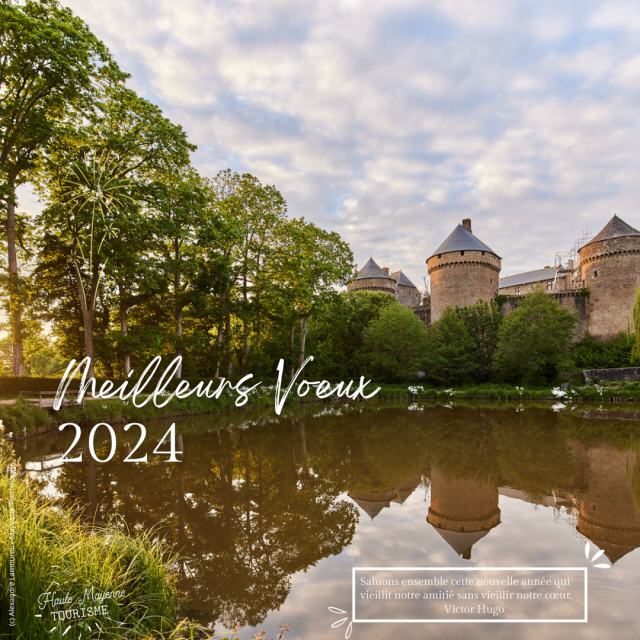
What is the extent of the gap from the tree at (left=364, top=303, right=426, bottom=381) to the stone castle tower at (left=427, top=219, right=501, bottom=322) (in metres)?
8.27

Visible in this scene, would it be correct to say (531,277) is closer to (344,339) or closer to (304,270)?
(344,339)

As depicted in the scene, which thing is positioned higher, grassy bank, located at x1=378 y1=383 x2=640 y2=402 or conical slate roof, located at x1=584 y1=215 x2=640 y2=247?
conical slate roof, located at x1=584 y1=215 x2=640 y2=247

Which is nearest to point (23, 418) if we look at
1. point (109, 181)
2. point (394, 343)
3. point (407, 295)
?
point (109, 181)

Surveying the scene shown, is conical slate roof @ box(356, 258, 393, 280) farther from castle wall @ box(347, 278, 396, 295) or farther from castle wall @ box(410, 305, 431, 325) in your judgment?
castle wall @ box(410, 305, 431, 325)

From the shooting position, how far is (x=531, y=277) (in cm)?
5125

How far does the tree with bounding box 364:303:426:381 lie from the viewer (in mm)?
31734

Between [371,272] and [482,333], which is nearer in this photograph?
[482,333]

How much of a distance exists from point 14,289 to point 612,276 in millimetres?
→ 43290

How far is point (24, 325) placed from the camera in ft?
45.6

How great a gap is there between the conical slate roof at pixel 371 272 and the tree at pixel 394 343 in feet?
44.7

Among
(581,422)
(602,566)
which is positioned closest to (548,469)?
(602,566)

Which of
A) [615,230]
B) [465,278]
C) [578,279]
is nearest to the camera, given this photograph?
[615,230]

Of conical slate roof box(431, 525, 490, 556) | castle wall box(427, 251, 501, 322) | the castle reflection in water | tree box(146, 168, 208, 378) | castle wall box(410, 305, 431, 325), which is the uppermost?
castle wall box(427, 251, 501, 322)

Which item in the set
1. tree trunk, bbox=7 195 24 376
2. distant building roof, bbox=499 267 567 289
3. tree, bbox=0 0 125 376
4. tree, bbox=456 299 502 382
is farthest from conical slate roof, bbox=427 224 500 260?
tree trunk, bbox=7 195 24 376
